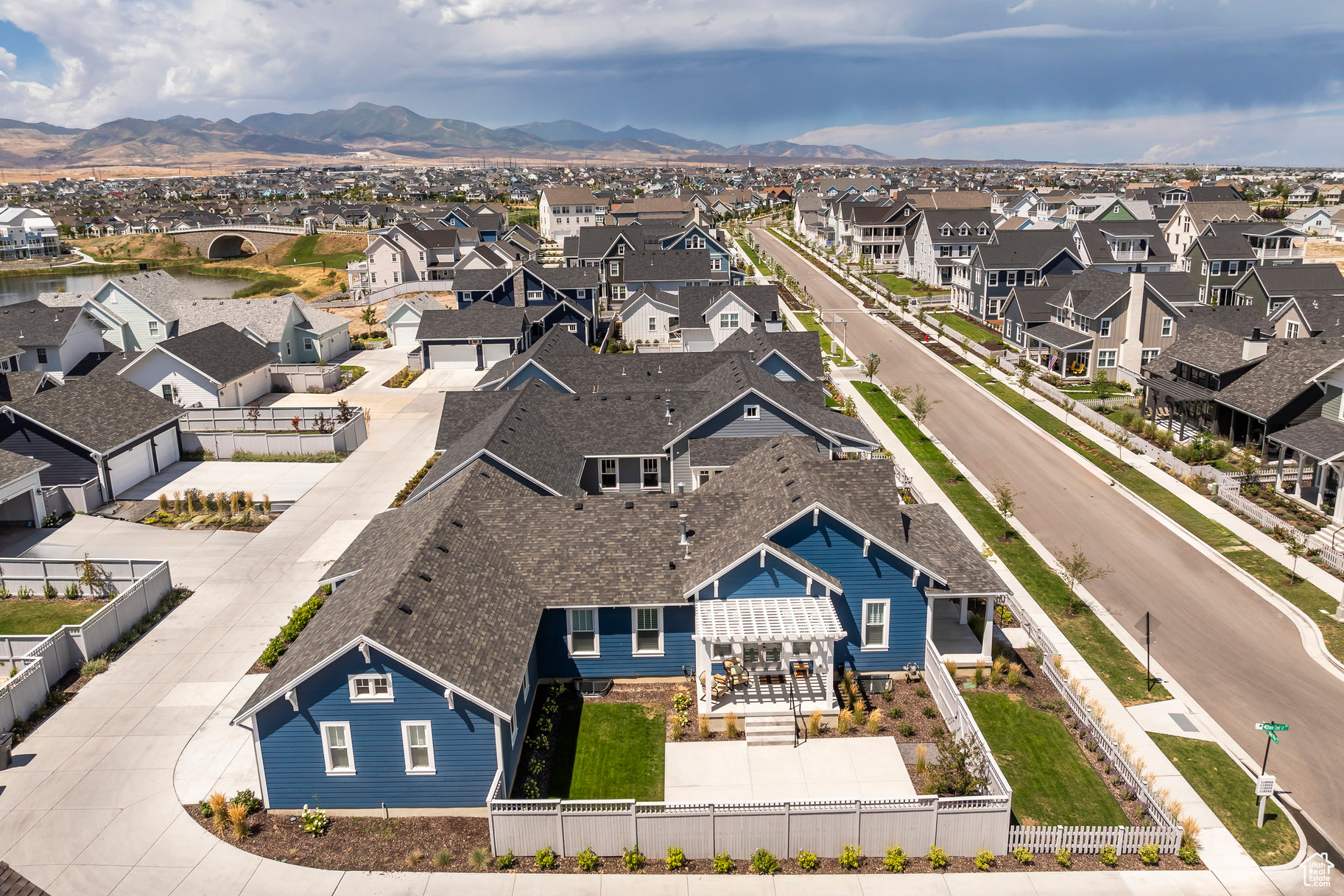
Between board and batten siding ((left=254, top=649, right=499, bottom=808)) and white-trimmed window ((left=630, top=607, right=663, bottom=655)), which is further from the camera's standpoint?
white-trimmed window ((left=630, top=607, right=663, bottom=655))

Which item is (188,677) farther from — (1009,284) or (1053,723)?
(1009,284)

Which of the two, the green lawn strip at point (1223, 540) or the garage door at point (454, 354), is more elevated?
the garage door at point (454, 354)

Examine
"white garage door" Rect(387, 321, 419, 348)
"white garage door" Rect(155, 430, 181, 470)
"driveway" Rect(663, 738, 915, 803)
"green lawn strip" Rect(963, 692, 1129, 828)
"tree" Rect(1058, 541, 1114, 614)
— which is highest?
"white garage door" Rect(387, 321, 419, 348)

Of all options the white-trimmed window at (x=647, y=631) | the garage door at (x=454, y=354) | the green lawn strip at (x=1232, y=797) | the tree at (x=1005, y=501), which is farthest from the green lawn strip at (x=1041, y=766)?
the garage door at (x=454, y=354)

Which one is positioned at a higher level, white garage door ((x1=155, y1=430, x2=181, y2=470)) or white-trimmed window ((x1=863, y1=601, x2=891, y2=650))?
white garage door ((x1=155, y1=430, x2=181, y2=470))

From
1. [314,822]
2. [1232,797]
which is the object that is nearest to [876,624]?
[1232,797]

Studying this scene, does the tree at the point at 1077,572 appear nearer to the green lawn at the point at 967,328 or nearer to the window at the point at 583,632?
the window at the point at 583,632

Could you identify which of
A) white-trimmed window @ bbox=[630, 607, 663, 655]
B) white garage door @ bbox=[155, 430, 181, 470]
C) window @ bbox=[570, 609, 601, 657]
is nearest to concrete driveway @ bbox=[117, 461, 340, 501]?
white garage door @ bbox=[155, 430, 181, 470]

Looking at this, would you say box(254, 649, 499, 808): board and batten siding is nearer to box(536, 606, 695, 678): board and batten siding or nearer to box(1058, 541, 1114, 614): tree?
box(536, 606, 695, 678): board and batten siding

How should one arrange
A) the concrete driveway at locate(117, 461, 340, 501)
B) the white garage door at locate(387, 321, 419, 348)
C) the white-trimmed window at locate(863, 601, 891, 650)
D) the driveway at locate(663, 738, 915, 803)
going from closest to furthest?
the driveway at locate(663, 738, 915, 803) → the white-trimmed window at locate(863, 601, 891, 650) → the concrete driveway at locate(117, 461, 340, 501) → the white garage door at locate(387, 321, 419, 348)
